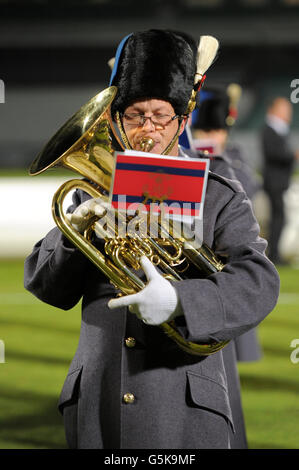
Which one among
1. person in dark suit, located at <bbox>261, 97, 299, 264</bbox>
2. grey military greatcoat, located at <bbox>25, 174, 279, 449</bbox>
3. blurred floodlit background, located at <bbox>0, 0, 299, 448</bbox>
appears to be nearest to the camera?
grey military greatcoat, located at <bbox>25, 174, 279, 449</bbox>

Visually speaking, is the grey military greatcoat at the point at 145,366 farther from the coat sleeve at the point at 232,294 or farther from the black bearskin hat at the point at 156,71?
the black bearskin hat at the point at 156,71

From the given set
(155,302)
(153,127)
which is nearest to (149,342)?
(155,302)

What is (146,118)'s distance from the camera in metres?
2.43

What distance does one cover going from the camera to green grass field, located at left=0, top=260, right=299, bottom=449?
4.64 m

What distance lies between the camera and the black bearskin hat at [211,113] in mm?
5832

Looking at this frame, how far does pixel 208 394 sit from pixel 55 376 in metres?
3.64

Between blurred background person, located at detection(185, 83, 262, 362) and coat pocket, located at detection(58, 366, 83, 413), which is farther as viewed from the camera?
blurred background person, located at detection(185, 83, 262, 362)

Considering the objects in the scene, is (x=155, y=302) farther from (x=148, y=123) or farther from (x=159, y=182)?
(x=148, y=123)

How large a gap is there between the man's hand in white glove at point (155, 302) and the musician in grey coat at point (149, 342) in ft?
0.23

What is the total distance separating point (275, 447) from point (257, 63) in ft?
110

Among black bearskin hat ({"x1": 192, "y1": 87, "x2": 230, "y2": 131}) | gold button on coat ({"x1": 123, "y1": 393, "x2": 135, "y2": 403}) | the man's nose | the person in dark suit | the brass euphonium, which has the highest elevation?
the man's nose

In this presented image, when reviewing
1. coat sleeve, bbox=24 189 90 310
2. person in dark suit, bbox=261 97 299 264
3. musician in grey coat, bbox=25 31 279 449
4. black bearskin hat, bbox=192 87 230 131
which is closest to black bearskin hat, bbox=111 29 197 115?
musician in grey coat, bbox=25 31 279 449

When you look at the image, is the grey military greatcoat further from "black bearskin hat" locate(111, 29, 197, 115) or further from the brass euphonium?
"black bearskin hat" locate(111, 29, 197, 115)

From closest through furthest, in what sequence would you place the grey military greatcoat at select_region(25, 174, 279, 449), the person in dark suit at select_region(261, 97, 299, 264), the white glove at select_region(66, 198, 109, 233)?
the white glove at select_region(66, 198, 109, 233), the grey military greatcoat at select_region(25, 174, 279, 449), the person in dark suit at select_region(261, 97, 299, 264)
